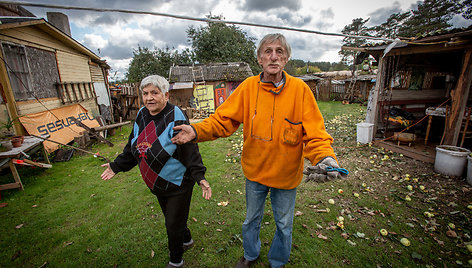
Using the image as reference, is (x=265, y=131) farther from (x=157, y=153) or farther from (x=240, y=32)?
(x=240, y=32)

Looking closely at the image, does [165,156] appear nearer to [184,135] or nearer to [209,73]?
[184,135]

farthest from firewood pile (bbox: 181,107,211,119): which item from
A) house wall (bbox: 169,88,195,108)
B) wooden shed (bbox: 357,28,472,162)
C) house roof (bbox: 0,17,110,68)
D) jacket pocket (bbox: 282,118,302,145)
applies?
jacket pocket (bbox: 282,118,302,145)

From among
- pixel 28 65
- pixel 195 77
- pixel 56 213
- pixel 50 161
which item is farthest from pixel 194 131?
pixel 195 77

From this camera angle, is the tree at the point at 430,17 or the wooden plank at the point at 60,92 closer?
the wooden plank at the point at 60,92

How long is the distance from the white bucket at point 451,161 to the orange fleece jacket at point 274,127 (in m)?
5.63

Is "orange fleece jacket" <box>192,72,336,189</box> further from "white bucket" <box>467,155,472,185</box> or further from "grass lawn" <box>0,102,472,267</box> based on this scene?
"white bucket" <box>467,155,472,185</box>

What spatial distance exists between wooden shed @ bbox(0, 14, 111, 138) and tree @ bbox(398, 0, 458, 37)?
35.7 m

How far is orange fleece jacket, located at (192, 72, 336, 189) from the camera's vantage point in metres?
1.87

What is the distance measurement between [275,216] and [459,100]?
22.7ft

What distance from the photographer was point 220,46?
1091 inches

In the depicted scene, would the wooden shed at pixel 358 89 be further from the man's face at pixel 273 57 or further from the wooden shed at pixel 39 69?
the wooden shed at pixel 39 69

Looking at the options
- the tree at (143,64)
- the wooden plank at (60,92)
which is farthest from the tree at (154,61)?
the wooden plank at (60,92)

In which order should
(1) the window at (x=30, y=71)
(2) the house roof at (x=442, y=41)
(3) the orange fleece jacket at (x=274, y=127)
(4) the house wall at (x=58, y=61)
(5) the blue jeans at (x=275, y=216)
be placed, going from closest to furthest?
(3) the orange fleece jacket at (x=274, y=127)
(5) the blue jeans at (x=275, y=216)
(2) the house roof at (x=442, y=41)
(1) the window at (x=30, y=71)
(4) the house wall at (x=58, y=61)

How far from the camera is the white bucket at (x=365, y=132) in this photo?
24.5 ft
